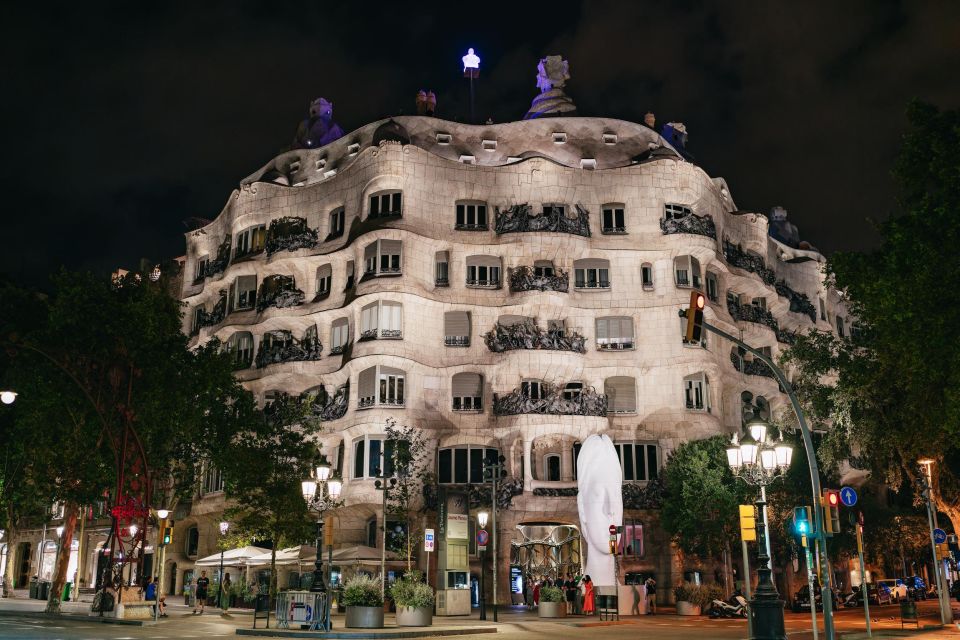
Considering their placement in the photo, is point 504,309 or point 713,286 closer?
point 504,309

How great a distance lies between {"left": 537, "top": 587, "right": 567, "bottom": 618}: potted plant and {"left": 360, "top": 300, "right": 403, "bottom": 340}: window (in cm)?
1788

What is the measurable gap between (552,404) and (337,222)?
17534 millimetres

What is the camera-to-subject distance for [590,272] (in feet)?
178

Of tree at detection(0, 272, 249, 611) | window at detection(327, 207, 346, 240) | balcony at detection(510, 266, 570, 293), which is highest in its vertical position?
window at detection(327, 207, 346, 240)

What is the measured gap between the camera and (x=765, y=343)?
58219 millimetres

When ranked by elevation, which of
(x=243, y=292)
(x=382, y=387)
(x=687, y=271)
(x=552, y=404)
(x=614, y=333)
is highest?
(x=243, y=292)

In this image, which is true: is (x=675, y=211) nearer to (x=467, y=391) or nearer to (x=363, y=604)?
(x=467, y=391)

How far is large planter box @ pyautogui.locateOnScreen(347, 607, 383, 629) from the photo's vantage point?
27.8m

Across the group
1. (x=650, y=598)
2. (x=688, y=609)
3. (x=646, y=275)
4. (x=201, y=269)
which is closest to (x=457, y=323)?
(x=646, y=275)

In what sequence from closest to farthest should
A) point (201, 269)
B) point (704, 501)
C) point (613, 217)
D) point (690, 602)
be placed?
point (690, 602)
point (704, 501)
point (613, 217)
point (201, 269)

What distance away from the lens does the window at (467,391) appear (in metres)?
51.5

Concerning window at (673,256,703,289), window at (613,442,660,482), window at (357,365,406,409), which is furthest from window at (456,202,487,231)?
window at (613,442,660,482)

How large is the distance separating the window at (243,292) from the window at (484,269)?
552 inches

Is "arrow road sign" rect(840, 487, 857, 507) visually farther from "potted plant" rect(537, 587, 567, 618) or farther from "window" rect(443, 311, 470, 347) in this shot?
"window" rect(443, 311, 470, 347)
